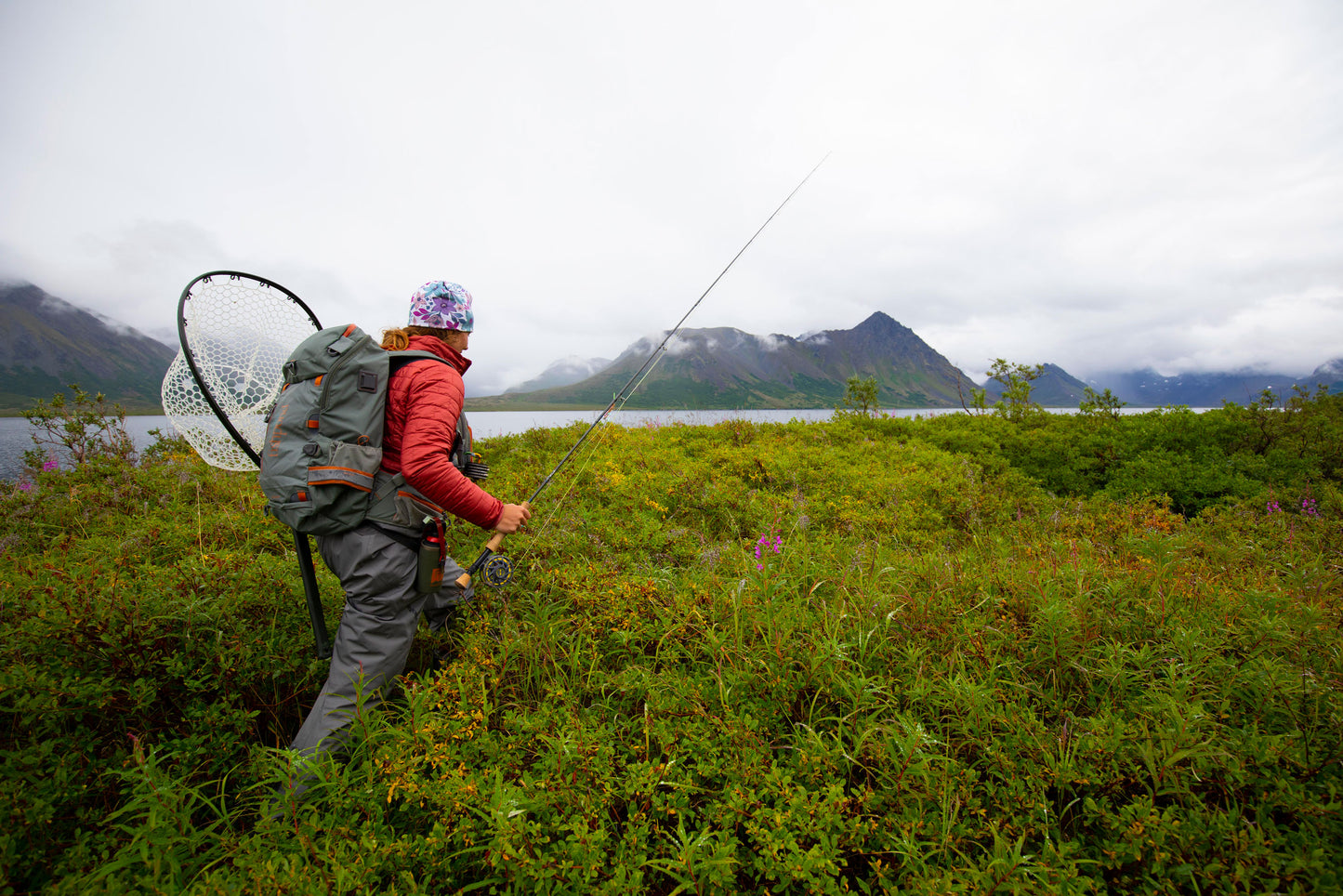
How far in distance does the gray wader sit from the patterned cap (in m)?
1.56

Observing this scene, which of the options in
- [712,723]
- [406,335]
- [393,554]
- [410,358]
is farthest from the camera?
[406,335]

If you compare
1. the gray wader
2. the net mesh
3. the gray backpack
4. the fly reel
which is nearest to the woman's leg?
the gray wader

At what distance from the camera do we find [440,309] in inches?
144

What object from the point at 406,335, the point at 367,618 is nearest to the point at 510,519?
the point at 367,618

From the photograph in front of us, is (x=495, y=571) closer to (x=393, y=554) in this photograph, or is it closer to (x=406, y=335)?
(x=393, y=554)

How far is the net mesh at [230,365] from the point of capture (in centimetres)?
346

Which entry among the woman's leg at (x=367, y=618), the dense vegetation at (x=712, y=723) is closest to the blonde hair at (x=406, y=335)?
the woman's leg at (x=367, y=618)

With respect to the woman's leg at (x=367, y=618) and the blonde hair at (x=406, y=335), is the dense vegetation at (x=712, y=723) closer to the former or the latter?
the woman's leg at (x=367, y=618)

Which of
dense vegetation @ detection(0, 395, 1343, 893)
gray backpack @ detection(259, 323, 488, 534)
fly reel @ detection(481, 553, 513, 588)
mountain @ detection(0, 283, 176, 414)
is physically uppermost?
mountain @ detection(0, 283, 176, 414)

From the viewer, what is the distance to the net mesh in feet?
11.4

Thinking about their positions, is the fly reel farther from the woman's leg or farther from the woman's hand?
the woman's leg

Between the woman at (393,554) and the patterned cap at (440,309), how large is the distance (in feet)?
0.89

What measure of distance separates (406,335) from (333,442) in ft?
3.06

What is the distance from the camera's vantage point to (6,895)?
1.76 metres
